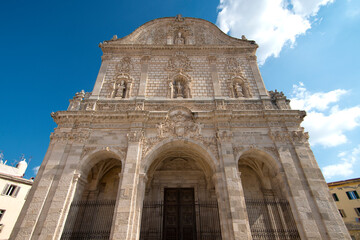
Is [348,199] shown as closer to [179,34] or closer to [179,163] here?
[179,163]

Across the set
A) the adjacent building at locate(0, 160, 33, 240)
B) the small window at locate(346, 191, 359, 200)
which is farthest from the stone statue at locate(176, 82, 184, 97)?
the small window at locate(346, 191, 359, 200)

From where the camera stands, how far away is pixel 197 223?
29.9ft

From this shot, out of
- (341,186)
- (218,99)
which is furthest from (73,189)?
(341,186)

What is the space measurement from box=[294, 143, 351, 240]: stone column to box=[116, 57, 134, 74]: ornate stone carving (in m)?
10.7

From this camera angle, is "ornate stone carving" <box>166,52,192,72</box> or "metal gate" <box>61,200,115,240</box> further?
"ornate stone carving" <box>166,52,192,72</box>

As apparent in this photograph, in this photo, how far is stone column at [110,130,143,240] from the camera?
6768 millimetres

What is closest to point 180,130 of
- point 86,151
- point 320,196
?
point 86,151

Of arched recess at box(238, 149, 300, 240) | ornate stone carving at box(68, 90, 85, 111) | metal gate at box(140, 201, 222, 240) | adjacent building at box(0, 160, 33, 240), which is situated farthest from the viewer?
adjacent building at box(0, 160, 33, 240)

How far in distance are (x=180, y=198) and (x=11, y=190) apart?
17.5 m

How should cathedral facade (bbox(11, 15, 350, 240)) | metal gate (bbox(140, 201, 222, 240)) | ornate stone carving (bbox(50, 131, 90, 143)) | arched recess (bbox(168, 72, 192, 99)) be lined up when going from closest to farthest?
cathedral facade (bbox(11, 15, 350, 240))
metal gate (bbox(140, 201, 222, 240))
ornate stone carving (bbox(50, 131, 90, 143))
arched recess (bbox(168, 72, 192, 99))

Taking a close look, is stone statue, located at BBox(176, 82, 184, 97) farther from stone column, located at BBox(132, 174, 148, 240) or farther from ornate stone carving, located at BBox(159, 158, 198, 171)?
stone column, located at BBox(132, 174, 148, 240)

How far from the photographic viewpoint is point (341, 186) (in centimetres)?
1844

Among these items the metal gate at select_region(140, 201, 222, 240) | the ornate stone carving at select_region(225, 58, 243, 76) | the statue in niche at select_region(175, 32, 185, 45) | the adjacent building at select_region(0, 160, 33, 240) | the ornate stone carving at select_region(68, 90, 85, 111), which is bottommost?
the metal gate at select_region(140, 201, 222, 240)

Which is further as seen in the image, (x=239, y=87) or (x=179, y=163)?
(x=239, y=87)
